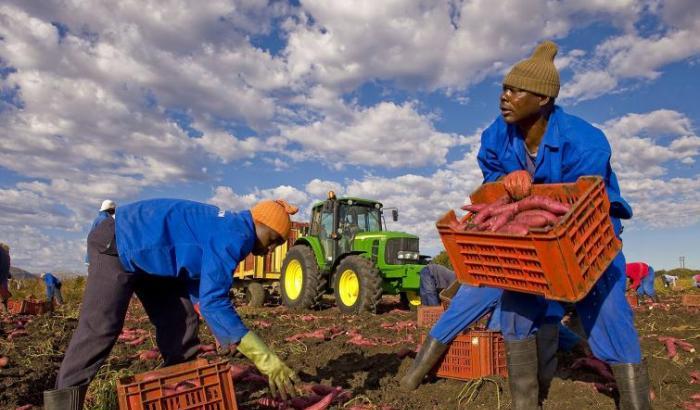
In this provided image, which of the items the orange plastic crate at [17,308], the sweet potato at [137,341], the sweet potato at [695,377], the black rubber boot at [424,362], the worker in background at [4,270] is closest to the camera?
the black rubber boot at [424,362]

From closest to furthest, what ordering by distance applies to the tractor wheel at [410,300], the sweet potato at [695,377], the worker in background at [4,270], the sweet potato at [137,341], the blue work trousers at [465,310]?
1. the blue work trousers at [465,310]
2. the sweet potato at [695,377]
3. the sweet potato at [137,341]
4. the worker in background at [4,270]
5. the tractor wheel at [410,300]

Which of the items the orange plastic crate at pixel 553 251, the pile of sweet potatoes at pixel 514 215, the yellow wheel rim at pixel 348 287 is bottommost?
the yellow wheel rim at pixel 348 287

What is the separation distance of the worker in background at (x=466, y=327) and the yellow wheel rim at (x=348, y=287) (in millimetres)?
5998

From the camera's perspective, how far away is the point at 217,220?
112 inches

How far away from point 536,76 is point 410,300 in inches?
342

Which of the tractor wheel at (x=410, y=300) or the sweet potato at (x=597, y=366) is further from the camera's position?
the tractor wheel at (x=410, y=300)

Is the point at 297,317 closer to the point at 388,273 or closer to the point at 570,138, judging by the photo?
the point at 388,273

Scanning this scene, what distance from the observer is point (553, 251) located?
82.9 inches

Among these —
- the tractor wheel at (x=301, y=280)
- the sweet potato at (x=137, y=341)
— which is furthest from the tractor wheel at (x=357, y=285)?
the sweet potato at (x=137, y=341)

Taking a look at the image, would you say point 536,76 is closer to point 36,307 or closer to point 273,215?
point 273,215

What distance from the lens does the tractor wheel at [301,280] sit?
10602 millimetres

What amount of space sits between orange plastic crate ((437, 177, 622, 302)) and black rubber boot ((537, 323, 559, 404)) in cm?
110

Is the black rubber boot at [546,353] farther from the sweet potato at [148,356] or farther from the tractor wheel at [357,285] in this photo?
the tractor wheel at [357,285]

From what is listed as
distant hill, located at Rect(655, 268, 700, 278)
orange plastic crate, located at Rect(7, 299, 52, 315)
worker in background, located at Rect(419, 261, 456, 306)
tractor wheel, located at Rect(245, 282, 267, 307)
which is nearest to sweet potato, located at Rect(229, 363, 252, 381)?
worker in background, located at Rect(419, 261, 456, 306)
